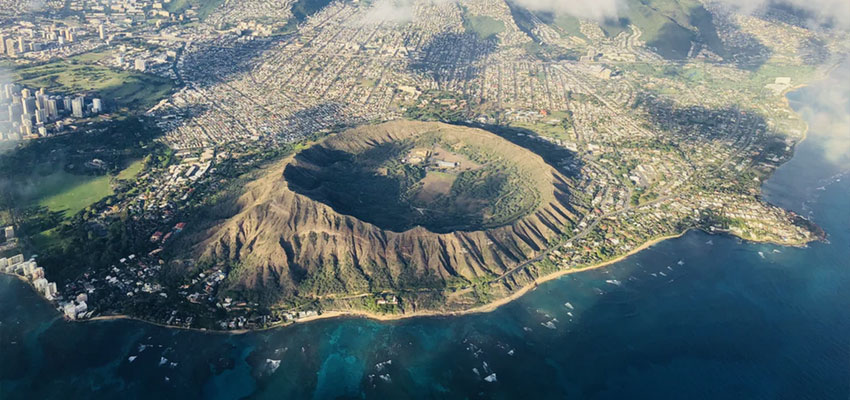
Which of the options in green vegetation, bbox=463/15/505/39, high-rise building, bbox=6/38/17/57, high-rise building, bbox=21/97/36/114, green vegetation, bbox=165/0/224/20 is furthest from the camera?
green vegetation, bbox=165/0/224/20

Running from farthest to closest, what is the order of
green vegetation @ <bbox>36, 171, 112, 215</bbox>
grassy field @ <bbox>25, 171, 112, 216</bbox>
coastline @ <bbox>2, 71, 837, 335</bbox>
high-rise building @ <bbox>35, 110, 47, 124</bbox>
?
high-rise building @ <bbox>35, 110, 47, 124</bbox> → grassy field @ <bbox>25, 171, 112, 216</bbox> → green vegetation @ <bbox>36, 171, 112, 215</bbox> → coastline @ <bbox>2, 71, 837, 335</bbox>

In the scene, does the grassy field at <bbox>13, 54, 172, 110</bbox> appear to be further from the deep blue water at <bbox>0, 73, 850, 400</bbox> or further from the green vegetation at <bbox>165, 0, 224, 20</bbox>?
the deep blue water at <bbox>0, 73, 850, 400</bbox>

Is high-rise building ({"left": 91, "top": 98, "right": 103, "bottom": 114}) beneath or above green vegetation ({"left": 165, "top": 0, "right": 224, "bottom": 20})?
beneath

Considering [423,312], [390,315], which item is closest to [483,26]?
[423,312]

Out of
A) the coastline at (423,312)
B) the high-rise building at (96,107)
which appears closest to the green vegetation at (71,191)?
the coastline at (423,312)

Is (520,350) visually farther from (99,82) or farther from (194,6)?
(194,6)

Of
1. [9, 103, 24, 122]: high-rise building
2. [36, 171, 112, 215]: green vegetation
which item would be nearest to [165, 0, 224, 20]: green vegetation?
[9, 103, 24, 122]: high-rise building
